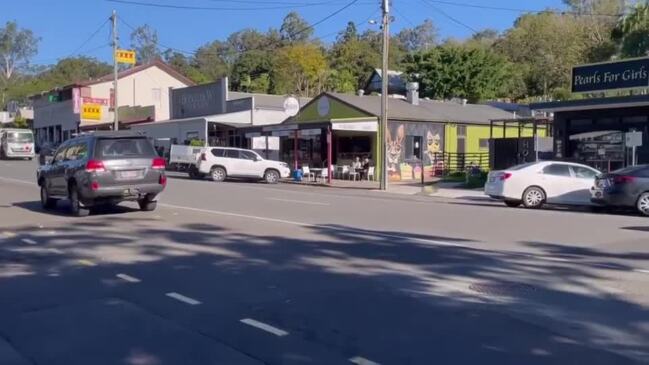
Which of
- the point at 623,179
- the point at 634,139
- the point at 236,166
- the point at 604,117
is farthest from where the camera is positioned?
the point at 236,166

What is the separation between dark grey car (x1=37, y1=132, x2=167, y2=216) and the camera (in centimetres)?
1574

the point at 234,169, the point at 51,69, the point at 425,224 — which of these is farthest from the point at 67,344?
the point at 51,69

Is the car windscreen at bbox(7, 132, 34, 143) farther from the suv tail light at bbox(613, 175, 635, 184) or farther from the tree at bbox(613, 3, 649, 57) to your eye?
the suv tail light at bbox(613, 175, 635, 184)

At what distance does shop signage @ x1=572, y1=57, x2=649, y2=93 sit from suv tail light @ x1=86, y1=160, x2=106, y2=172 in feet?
66.4

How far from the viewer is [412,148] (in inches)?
1516

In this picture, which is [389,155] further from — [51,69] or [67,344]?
[51,69]

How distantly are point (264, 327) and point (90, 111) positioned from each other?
60.5 metres

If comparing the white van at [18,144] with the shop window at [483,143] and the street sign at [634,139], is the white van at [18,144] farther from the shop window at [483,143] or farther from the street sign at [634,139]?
the street sign at [634,139]

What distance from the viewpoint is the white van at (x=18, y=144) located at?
57500mm

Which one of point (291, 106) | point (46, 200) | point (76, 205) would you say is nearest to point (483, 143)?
point (291, 106)

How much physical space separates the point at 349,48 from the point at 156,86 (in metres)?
26.4

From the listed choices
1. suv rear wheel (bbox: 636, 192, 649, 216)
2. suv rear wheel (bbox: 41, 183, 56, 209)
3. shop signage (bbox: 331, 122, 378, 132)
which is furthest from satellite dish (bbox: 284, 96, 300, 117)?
suv rear wheel (bbox: 636, 192, 649, 216)

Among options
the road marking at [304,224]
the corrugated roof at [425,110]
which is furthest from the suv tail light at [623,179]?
the corrugated roof at [425,110]

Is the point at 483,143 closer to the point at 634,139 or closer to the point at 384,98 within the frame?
the point at 384,98
